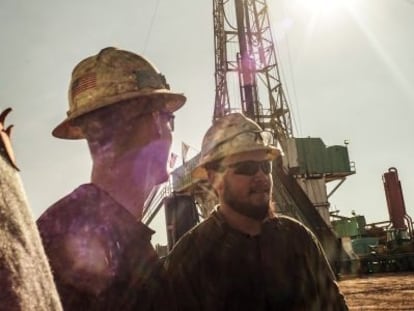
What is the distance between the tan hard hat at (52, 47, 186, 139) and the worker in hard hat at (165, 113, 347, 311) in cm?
146

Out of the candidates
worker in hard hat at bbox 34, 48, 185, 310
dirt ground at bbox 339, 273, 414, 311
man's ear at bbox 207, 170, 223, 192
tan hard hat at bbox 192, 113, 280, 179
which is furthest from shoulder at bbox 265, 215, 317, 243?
dirt ground at bbox 339, 273, 414, 311

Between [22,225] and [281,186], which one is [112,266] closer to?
[22,225]

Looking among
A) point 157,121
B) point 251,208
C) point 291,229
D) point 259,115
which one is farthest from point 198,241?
point 259,115

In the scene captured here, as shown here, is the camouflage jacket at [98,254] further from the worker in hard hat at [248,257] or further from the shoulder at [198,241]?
the shoulder at [198,241]

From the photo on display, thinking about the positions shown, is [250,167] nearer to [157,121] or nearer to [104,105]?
[157,121]

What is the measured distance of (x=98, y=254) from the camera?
1.54 m

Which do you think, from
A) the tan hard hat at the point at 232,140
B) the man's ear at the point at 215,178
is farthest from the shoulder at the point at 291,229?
the tan hard hat at the point at 232,140

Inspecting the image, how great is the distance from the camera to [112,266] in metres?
1.57

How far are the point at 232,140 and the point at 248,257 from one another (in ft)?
3.50

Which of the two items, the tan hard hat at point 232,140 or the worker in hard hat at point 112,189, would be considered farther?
the tan hard hat at point 232,140

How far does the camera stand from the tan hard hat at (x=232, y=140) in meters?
3.86

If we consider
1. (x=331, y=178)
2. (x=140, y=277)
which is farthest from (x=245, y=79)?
(x=140, y=277)

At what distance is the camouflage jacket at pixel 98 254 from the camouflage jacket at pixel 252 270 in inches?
50.7

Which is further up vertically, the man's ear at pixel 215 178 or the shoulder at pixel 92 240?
the man's ear at pixel 215 178
